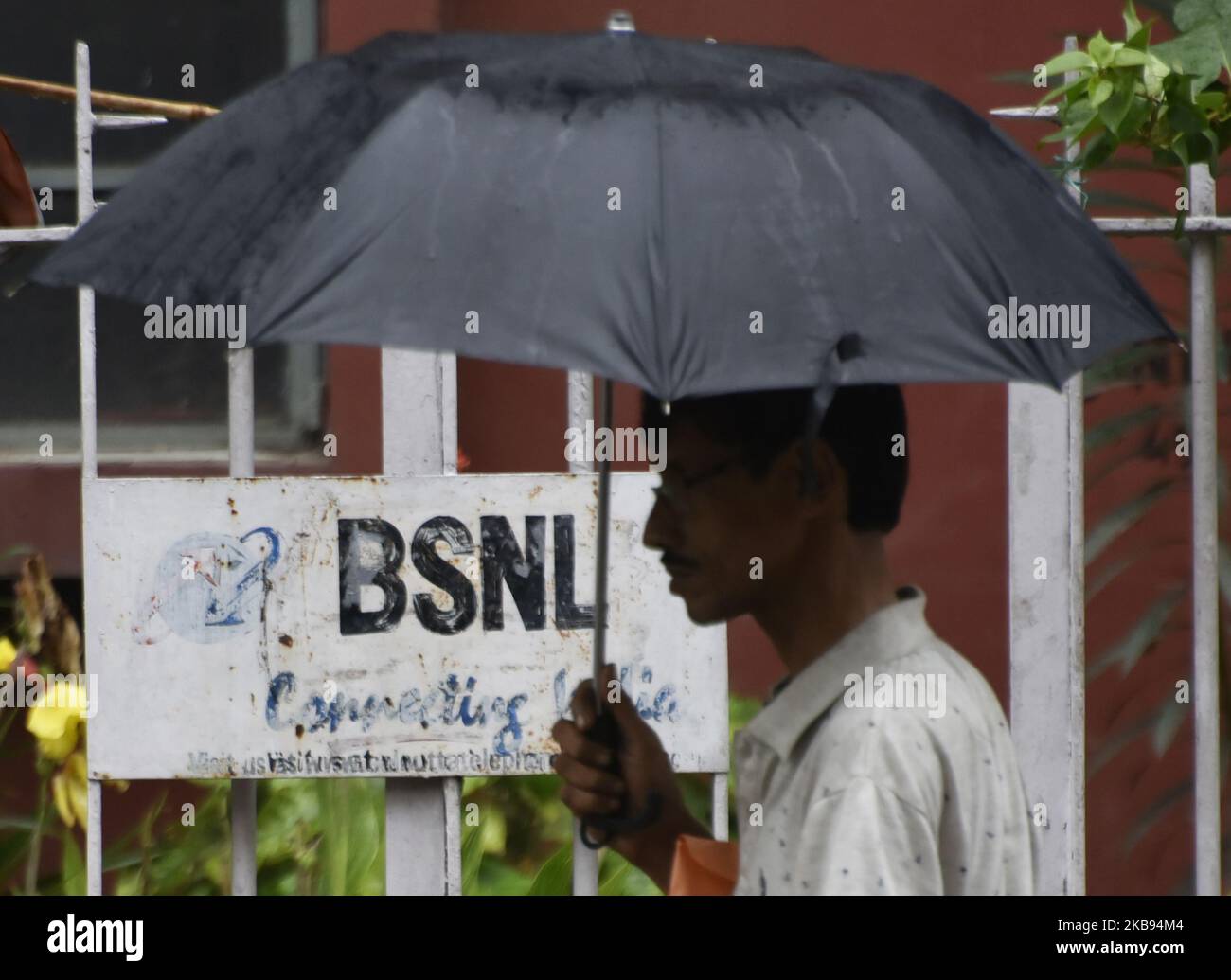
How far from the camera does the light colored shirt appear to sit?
1803 millimetres

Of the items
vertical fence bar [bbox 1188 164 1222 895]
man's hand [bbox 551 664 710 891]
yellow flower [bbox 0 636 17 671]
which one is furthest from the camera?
yellow flower [bbox 0 636 17 671]

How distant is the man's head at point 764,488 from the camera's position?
206 centimetres

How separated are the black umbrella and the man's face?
247mm

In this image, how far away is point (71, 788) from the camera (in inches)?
147

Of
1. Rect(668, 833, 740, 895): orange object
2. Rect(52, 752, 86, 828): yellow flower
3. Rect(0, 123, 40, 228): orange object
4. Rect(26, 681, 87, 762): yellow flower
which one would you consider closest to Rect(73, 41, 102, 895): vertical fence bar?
Rect(0, 123, 40, 228): orange object

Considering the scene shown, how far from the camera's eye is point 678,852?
2.19 metres

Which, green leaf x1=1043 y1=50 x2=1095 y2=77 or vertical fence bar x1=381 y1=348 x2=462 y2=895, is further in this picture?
vertical fence bar x1=381 y1=348 x2=462 y2=895

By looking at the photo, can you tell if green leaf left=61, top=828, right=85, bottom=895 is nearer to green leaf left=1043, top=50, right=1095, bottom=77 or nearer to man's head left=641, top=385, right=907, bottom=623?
man's head left=641, top=385, right=907, bottom=623

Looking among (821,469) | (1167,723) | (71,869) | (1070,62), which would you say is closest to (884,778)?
(821,469)

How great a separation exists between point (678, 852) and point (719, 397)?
57cm

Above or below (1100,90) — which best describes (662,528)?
below

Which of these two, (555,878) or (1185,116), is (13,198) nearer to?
(555,878)

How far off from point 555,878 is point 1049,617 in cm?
109

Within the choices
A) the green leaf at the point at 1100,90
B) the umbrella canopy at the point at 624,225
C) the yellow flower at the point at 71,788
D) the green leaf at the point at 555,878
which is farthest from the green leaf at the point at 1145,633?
the yellow flower at the point at 71,788
